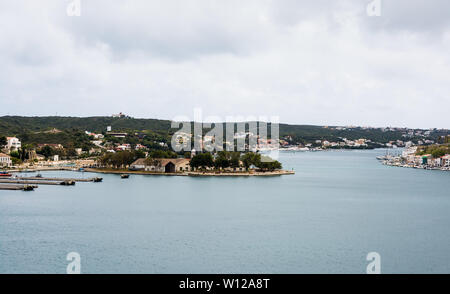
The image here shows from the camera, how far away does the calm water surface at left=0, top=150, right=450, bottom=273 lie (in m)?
9.94

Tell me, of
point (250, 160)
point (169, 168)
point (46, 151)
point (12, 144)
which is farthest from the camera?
point (12, 144)

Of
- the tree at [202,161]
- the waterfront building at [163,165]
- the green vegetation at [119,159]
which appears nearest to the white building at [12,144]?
the green vegetation at [119,159]

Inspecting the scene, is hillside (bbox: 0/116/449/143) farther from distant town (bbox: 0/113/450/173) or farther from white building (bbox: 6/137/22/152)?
white building (bbox: 6/137/22/152)

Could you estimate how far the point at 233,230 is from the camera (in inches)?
514

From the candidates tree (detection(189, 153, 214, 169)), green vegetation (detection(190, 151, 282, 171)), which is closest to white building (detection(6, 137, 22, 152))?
tree (detection(189, 153, 214, 169))

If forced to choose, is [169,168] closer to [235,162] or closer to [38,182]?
[235,162]

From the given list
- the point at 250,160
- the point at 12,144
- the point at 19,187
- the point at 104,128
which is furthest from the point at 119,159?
the point at 104,128

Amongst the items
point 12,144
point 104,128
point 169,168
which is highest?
point 104,128

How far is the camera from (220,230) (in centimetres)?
→ 1302

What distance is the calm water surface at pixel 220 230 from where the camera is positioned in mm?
9938

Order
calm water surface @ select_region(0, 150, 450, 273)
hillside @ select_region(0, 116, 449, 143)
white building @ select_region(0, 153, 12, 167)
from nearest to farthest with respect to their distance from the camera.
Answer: calm water surface @ select_region(0, 150, 450, 273)
white building @ select_region(0, 153, 12, 167)
hillside @ select_region(0, 116, 449, 143)

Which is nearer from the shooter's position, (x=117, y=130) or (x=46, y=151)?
(x=46, y=151)

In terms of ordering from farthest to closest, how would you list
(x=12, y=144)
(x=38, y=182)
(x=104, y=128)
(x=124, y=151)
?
(x=104, y=128) < (x=12, y=144) < (x=124, y=151) < (x=38, y=182)
